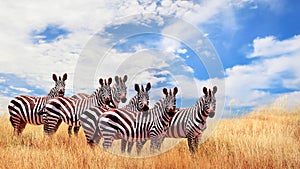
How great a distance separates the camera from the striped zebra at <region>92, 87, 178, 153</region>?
7090 mm

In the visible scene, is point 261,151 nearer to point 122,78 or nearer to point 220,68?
point 220,68

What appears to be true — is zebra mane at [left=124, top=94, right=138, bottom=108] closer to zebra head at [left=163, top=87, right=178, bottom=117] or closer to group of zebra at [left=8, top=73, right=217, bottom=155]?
group of zebra at [left=8, top=73, right=217, bottom=155]

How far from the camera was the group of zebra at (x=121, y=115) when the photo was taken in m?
7.17

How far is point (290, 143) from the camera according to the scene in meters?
8.99

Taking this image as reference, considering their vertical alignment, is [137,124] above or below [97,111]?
below

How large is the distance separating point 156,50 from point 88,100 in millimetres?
2409

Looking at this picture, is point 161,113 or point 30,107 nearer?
point 161,113

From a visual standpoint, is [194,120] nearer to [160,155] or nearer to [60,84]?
[160,155]

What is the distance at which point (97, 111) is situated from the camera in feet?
26.5

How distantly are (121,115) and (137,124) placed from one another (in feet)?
1.43

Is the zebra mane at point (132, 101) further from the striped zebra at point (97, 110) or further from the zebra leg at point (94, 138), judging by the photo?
the zebra leg at point (94, 138)

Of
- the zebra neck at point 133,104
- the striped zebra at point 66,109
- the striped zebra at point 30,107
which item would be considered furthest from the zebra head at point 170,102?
the striped zebra at point 30,107

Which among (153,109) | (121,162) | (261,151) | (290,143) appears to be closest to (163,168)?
(121,162)

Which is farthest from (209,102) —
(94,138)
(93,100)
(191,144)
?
(93,100)
